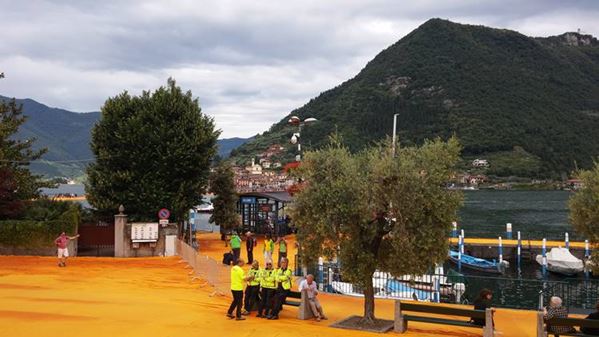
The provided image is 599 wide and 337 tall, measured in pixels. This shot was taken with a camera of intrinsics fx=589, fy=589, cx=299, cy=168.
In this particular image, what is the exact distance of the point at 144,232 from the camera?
109ft

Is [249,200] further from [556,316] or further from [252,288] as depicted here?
[556,316]

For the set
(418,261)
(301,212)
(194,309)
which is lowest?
(194,309)

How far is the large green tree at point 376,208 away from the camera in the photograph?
1544cm

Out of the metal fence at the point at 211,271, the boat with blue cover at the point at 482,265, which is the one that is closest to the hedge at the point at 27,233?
the metal fence at the point at 211,271

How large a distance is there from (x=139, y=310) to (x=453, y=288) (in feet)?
57.1

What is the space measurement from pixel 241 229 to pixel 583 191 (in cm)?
3196

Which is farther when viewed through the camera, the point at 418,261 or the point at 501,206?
the point at 501,206

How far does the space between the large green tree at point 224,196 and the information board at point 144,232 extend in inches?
376

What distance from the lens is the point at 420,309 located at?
52.7 ft

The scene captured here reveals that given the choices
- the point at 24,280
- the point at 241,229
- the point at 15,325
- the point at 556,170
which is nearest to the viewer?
the point at 15,325

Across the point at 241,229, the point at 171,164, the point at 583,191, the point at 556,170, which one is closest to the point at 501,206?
the point at 556,170

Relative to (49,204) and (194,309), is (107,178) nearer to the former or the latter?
(49,204)

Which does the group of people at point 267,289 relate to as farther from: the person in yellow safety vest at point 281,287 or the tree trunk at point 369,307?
the tree trunk at point 369,307

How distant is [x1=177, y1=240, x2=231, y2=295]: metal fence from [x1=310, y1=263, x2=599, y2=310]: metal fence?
12.8 ft
